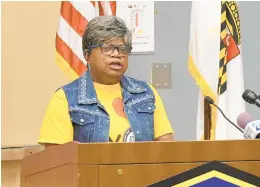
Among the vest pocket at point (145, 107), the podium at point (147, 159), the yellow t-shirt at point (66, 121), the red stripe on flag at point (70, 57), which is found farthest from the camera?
the red stripe on flag at point (70, 57)

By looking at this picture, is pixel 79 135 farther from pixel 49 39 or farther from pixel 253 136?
pixel 49 39

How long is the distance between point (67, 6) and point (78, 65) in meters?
0.41

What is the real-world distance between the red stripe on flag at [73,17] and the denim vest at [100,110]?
4.84 feet

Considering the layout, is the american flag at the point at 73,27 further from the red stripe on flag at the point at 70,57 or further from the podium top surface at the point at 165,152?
the podium top surface at the point at 165,152

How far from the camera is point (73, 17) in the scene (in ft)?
13.4

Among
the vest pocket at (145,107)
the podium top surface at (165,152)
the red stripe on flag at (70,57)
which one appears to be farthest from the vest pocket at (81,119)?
the red stripe on flag at (70,57)

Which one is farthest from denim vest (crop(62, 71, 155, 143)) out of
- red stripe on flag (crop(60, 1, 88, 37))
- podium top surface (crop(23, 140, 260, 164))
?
red stripe on flag (crop(60, 1, 88, 37))

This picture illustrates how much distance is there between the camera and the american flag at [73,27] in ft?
13.2

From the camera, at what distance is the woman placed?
7.93 feet

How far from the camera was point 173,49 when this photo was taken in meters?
4.43

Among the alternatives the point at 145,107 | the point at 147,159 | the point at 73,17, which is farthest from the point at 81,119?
the point at 73,17

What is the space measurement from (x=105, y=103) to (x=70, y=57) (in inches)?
61.7

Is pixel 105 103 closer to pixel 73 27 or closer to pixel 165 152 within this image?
pixel 165 152

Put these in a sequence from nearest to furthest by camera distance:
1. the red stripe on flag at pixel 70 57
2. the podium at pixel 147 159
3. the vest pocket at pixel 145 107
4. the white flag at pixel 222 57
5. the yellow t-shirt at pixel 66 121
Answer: the podium at pixel 147 159 → the yellow t-shirt at pixel 66 121 → the vest pocket at pixel 145 107 → the white flag at pixel 222 57 → the red stripe on flag at pixel 70 57
